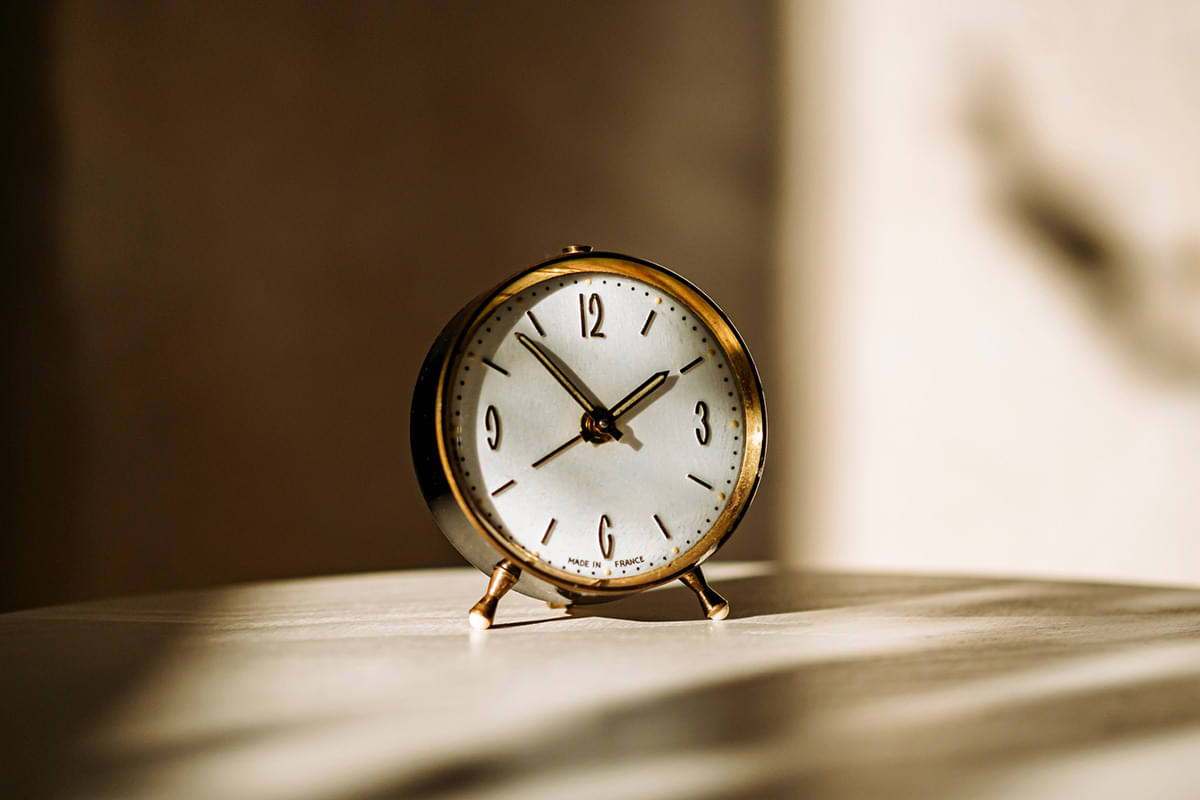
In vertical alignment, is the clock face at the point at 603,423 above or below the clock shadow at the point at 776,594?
above

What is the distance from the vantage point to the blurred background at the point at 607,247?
2029mm

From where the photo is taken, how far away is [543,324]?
1.24 metres

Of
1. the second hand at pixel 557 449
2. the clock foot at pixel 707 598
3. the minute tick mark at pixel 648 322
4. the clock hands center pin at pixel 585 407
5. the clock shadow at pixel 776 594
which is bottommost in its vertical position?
the clock shadow at pixel 776 594

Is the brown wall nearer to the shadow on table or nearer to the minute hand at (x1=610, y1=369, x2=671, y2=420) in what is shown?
the minute hand at (x1=610, y1=369, x2=671, y2=420)

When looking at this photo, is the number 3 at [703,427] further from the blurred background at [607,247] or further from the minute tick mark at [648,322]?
the blurred background at [607,247]

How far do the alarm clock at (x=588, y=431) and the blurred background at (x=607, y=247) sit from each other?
35.3 inches

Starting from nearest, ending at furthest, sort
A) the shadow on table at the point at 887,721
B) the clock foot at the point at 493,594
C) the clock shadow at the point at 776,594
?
the shadow on table at the point at 887,721, the clock foot at the point at 493,594, the clock shadow at the point at 776,594

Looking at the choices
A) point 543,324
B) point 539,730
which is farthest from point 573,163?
point 539,730

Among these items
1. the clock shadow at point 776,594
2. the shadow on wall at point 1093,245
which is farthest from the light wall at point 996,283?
the clock shadow at point 776,594

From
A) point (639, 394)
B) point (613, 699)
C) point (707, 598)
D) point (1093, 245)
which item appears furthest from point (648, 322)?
point (1093, 245)

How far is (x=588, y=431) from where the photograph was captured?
1.22 metres

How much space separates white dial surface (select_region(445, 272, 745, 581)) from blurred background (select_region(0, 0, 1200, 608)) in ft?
2.95

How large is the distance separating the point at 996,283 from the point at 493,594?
53.0 inches

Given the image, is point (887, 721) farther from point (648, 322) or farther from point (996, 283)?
point (996, 283)
